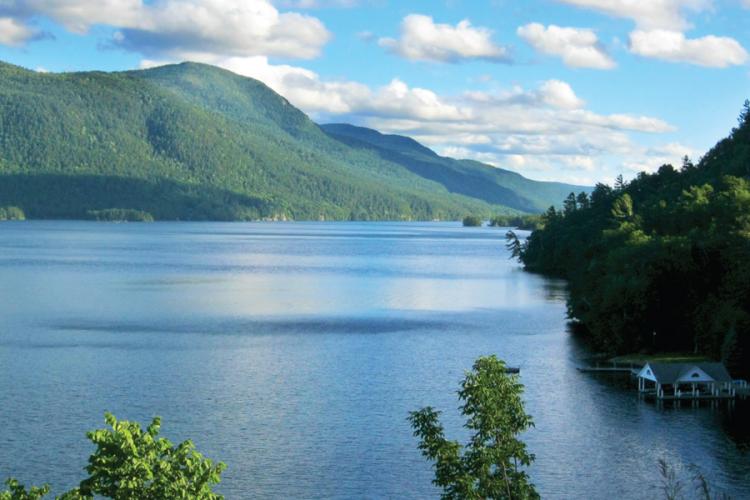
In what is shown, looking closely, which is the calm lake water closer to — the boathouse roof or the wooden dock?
the wooden dock

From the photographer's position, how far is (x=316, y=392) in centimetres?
8050

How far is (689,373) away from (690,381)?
67 cm

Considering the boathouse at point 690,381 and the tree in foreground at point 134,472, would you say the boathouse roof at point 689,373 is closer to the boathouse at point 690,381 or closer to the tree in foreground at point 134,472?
the boathouse at point 690,381

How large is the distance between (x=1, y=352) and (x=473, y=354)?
46137 millimetres

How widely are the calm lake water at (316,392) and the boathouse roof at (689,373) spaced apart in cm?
302

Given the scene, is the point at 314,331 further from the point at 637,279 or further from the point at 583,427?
the point at 583,427

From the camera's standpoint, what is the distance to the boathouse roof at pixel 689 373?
82.3 meters

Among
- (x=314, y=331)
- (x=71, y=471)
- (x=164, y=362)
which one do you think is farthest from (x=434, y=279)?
(x=71, y=471)

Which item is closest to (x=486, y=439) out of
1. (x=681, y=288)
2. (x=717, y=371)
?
(x=717, y=371)

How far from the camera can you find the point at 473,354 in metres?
99.6

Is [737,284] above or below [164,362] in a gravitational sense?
above

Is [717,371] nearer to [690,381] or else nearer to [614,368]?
[690,381]

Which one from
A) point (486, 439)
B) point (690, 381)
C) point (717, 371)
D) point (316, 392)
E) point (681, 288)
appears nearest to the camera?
point (486, 439)

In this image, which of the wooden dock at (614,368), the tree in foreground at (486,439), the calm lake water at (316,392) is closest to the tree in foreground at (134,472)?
the tree in foreground at (486,439)
